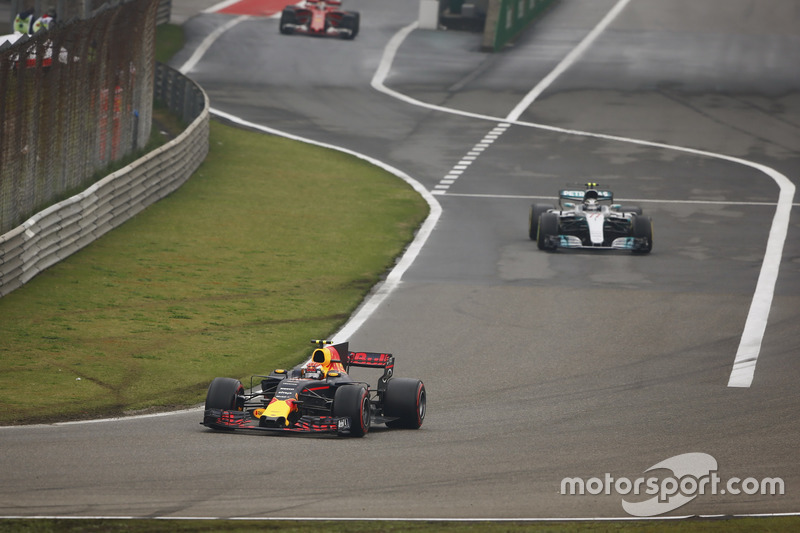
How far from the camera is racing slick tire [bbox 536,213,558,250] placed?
26812 mm

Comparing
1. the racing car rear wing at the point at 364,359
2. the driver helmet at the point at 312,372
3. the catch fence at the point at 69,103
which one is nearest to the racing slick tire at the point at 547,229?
the catch fence at the point at 69,103

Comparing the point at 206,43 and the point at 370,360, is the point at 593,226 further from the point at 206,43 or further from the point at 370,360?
the point at 206,43

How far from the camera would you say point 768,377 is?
17.5 meters

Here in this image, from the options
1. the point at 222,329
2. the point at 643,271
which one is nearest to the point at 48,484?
the point at 222,329

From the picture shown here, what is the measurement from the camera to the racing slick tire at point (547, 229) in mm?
26812

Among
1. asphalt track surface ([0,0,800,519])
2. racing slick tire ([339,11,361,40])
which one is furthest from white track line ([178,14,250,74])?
racing slick tire ([339,11,361,40])

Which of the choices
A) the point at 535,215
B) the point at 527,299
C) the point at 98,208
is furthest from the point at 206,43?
the point at 527,299

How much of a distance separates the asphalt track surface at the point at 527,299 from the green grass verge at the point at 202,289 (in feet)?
3.08

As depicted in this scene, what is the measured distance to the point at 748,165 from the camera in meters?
37.6

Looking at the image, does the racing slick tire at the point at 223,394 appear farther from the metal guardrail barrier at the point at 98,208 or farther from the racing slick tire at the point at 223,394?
the metal guardrail barrier at the point at 98,208

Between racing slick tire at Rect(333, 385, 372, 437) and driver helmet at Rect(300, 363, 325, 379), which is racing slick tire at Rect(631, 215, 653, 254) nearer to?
driver helmet at Rect(300, 363, 325, 379)

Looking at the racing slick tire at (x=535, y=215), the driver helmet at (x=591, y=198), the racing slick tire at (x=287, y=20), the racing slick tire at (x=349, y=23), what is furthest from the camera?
the racing slick tire at (x=287, y=20)

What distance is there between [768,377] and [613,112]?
27758mm

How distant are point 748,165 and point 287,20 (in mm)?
23963
